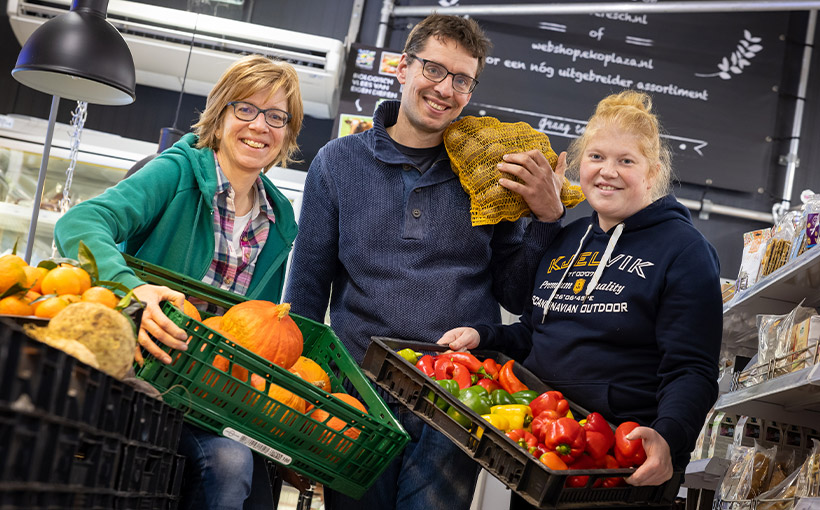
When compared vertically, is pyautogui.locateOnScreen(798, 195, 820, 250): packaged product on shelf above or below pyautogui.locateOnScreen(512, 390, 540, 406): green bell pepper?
above

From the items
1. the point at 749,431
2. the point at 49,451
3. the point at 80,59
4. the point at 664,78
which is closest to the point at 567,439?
the point at 49,451

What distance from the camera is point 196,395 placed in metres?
1.70

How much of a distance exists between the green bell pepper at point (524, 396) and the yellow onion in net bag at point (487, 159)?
1.82 ft

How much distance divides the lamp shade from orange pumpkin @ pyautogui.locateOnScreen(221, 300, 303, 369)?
6.97 feet

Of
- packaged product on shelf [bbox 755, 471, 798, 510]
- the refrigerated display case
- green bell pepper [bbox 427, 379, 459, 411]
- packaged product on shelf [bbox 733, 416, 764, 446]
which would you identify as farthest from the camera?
the refrigerated display case

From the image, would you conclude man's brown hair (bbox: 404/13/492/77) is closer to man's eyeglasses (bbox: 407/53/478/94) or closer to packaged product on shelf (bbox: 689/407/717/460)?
man's eyeglasses (bbox: 407/53/478/94)

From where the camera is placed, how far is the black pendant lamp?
355cm

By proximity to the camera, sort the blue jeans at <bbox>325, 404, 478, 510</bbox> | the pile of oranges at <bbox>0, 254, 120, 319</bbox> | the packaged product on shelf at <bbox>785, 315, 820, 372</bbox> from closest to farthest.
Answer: the pile of oranges at <bbox>0, 254, 120, 319</bbox>, the blue jeans at <bbox>325, 404, 478, 510</bbox>, the packaged product on shelf at <bbox>785, 315, 820, 372</bbox>

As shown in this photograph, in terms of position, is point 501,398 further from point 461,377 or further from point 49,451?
point 49,451

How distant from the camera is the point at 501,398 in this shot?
2107 mm

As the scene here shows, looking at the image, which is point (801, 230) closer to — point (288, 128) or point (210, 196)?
point (288, 128)

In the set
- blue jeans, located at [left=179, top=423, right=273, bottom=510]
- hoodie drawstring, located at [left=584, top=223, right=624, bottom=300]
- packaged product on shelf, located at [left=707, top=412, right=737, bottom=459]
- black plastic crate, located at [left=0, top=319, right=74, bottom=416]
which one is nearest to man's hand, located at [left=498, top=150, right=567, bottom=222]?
hoodie drawstring, located at [left=584, top=223, right=624, bottom=300]

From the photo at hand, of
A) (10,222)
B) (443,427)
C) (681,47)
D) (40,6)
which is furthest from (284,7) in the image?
(443,427)

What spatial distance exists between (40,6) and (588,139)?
15.5 ft
